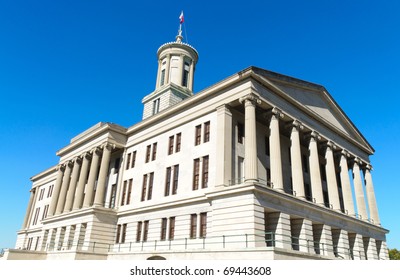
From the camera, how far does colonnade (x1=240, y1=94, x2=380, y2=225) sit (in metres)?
28.3

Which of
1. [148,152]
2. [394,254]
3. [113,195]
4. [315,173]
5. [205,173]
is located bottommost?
[394,254]

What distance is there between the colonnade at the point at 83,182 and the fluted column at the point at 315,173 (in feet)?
81.6

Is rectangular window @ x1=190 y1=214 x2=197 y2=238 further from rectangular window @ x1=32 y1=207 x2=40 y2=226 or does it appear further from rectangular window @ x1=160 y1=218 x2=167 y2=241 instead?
rectangular window @ x1=32 y1=207 x2=40 y2=226

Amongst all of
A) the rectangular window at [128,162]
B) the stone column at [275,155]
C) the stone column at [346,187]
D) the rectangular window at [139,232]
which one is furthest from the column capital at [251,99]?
the rectangular window at [128,162]

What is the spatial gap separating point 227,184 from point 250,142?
4.21 metres

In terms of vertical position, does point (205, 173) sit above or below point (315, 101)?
below

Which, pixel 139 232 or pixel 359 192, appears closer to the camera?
pixel 139 232

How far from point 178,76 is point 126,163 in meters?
18.9

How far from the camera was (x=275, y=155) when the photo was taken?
29766 millimetres

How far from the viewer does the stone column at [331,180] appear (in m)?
34.5

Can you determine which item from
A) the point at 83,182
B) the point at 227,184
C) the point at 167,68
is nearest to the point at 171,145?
the point at 227,184

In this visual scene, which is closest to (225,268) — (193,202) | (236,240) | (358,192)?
(236,240)

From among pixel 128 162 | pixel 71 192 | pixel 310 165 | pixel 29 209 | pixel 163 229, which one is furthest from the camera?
pixel 29 209

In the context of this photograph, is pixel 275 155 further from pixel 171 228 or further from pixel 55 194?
pixel 55 194
